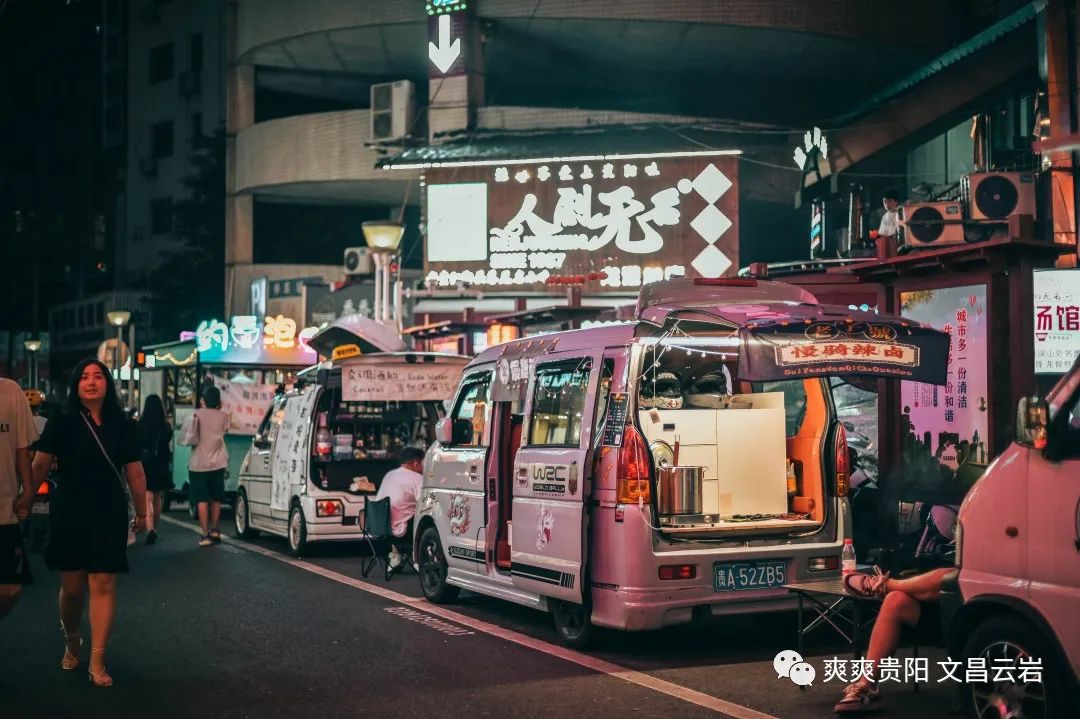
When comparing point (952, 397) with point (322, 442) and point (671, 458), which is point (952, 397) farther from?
point (322, 442)

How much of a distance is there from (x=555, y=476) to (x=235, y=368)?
14715 millimetres

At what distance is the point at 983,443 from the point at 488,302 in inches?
680

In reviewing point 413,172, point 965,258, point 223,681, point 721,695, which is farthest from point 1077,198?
point 413,172

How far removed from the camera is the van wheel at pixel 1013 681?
18.4ft

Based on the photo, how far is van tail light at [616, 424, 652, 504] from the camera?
8.52 metres

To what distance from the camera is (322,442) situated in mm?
15352

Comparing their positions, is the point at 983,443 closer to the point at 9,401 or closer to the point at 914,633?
the point at 914,633

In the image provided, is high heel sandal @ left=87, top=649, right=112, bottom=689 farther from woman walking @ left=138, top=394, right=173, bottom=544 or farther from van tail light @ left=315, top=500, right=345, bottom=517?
woman walking @ left=138, top=394, right=173, bottom=544

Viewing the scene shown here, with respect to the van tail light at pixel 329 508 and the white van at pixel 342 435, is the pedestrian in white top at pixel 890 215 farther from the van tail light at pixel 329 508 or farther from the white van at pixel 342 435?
the van tail light at pixel 329 508

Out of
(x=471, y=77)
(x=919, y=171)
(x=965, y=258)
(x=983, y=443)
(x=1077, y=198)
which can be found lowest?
(x=983, y=443)

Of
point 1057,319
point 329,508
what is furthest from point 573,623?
point 1057,319

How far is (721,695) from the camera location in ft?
24.7

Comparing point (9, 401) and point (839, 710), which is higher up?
point (9, 401)

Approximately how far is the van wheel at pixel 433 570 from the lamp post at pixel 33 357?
4773 cm
